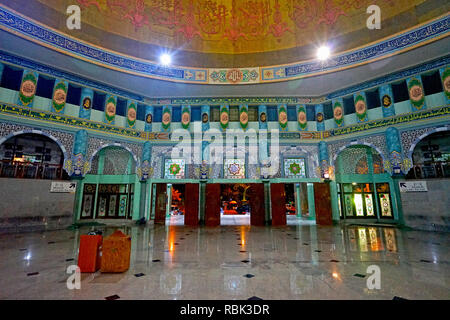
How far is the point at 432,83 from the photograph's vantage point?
28.7ft

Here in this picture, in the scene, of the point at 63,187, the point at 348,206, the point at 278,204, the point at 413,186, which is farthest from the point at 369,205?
the point at 63,187

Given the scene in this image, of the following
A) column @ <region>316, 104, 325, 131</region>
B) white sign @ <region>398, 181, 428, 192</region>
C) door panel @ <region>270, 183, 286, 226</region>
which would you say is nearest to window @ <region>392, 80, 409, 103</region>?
column @ <region>316, 104, 325, 131</region>

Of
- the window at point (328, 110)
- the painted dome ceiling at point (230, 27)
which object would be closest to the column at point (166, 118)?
the painted dome ceiling at point (230, 27)

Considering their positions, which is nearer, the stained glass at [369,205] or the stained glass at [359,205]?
the stained glass at [369,205]

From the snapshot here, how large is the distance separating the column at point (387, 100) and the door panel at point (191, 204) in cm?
948

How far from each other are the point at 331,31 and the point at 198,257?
10.9 meters

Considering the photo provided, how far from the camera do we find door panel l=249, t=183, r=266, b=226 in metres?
10.5

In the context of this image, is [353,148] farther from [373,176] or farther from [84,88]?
[84,88]

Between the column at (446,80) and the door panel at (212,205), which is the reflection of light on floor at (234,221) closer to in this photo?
the door panel at (212,205)

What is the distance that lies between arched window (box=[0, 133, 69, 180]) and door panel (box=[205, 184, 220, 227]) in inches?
253

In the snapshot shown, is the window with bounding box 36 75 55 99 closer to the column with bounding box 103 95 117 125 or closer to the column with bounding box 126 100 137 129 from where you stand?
the column with bounding box 103 95 117 125

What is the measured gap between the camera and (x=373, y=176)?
10867mm

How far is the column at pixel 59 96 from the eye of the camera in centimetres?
898
